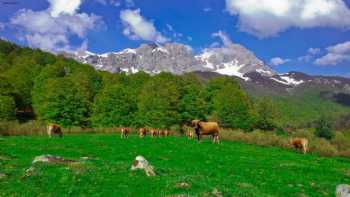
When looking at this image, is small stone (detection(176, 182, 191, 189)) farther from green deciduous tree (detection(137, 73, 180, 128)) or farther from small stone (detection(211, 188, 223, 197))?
green deciduous tree (detection(137, 73, 180, 128))

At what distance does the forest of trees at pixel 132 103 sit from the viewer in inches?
3499

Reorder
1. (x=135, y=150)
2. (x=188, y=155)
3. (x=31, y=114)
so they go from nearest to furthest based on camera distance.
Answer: (x=188, y=155) < (x=135, y=150) < (x=31, y=114)

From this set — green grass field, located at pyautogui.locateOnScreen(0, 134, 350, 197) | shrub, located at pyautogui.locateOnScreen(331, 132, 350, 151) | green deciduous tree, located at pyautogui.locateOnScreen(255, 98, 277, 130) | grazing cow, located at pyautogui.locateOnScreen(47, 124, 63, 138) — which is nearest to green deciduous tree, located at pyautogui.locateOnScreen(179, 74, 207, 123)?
green deciduous tree, located at pyautogui.locateOnScreen(255, 98, 277, 130)

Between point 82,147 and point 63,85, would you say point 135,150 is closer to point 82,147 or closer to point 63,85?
point 82,147

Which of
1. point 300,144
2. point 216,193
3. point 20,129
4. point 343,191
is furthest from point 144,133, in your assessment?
point 216,193

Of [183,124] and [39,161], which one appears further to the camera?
[183,124]

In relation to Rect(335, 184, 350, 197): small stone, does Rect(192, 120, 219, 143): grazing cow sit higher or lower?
higher

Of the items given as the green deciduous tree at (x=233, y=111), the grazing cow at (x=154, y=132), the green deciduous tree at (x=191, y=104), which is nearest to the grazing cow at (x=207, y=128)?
the grazing cow at (x=154, y=132)

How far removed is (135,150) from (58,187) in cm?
2275

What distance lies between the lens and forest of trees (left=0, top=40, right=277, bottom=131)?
292 ft

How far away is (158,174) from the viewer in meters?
24.2

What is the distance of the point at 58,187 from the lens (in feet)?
65.8

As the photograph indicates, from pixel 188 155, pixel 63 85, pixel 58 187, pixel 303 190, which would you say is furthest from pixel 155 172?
pixel 63 85

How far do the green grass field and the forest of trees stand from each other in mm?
42921
